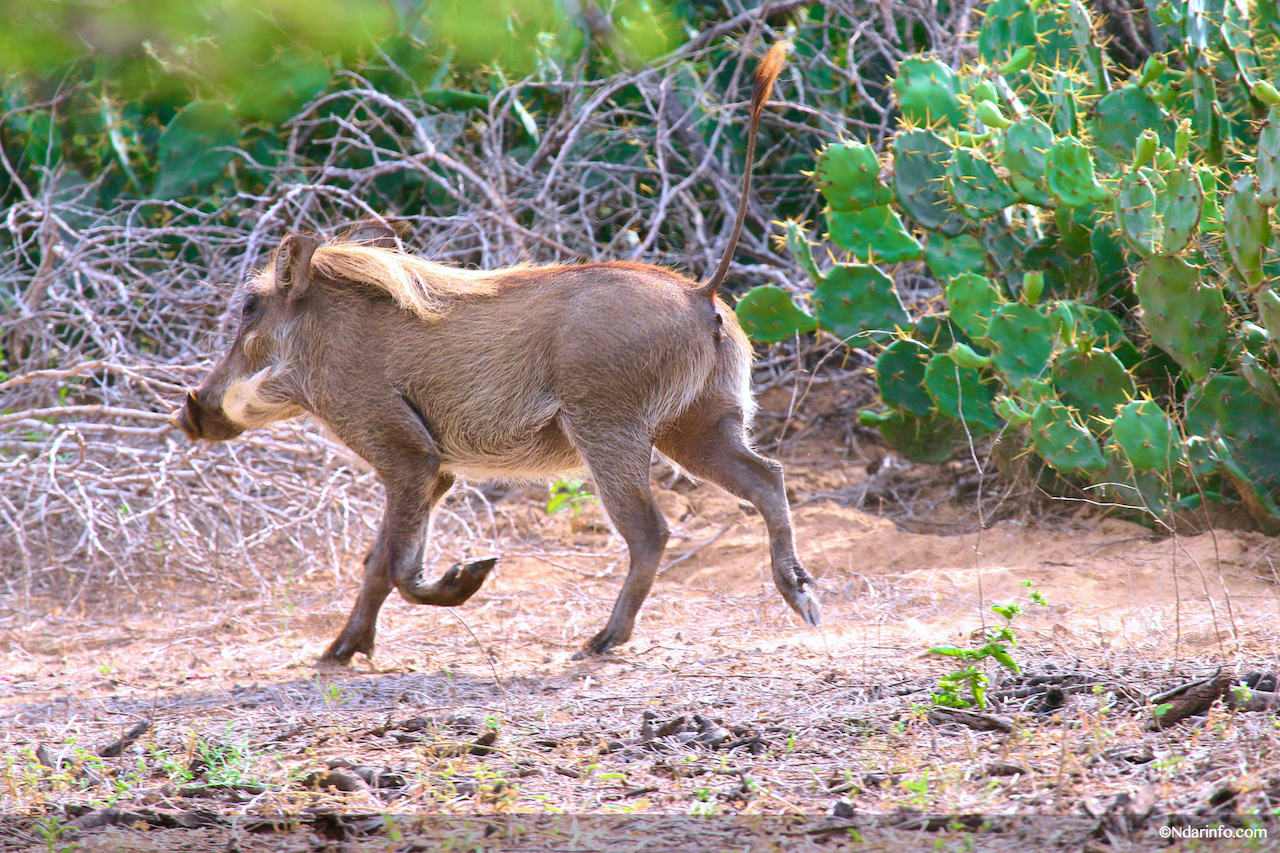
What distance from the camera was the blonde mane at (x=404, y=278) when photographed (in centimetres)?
389

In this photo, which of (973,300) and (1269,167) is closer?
(1269,167)

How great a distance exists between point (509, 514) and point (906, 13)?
382 centimetres

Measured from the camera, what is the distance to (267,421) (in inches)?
164

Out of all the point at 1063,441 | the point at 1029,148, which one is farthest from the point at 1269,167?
the point at 1063,441

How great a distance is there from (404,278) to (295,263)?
1.31 ft

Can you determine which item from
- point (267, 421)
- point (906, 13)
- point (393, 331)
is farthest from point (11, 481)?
point (906, 13)

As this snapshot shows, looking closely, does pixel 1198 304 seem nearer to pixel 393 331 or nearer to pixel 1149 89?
pixel 1149 89

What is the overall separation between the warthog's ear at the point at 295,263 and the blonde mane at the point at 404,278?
5 cm

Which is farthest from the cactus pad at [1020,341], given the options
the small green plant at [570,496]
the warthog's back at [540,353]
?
the small green plant at [570,496]

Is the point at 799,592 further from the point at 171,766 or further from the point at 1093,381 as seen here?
the point at 171,766

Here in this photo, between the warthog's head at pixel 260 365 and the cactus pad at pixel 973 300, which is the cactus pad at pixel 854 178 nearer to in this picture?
the cactus pad at pixel 973 300

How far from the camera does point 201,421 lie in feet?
13.5

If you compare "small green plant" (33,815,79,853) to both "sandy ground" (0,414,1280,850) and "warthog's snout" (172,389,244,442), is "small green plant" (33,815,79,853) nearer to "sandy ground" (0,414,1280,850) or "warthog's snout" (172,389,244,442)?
"sandy ground" (0,414,1280,850)

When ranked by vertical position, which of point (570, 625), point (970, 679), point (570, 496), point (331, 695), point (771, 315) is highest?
point (771, 315)
